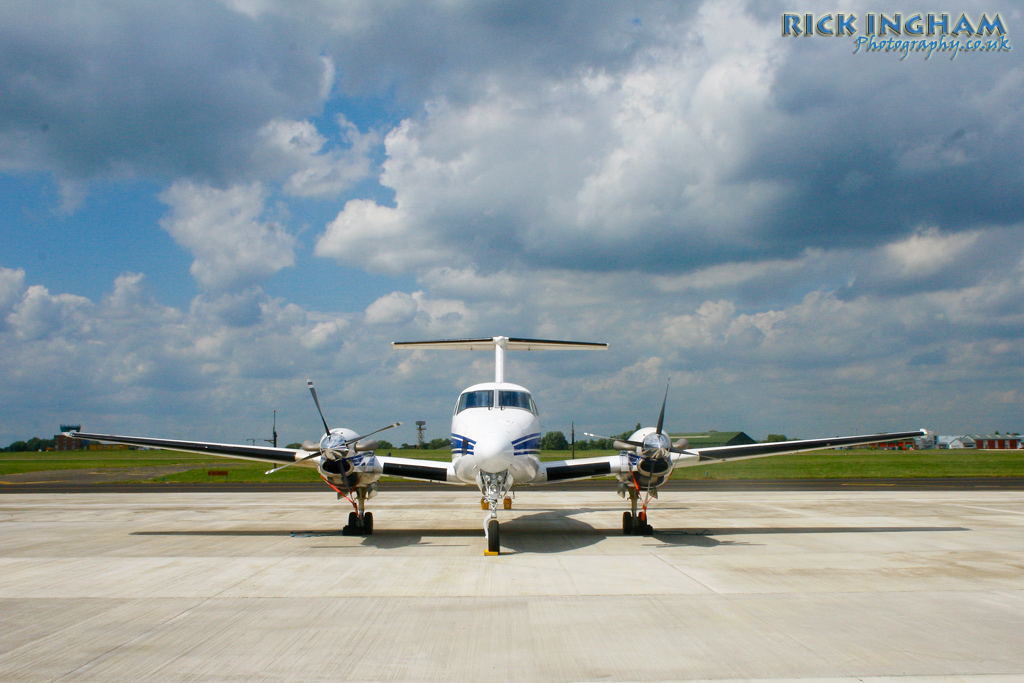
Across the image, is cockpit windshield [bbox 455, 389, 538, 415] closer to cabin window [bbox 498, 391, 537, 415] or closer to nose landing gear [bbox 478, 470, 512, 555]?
cabin window [bbox 498, 391, 537, 415]

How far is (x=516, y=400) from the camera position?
1317cm

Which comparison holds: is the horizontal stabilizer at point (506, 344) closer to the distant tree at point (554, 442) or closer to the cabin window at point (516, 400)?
the cabin window at point (516, 400)

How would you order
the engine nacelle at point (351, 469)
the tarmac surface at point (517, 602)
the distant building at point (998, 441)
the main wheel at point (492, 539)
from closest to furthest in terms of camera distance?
1. the tarmac surface at point (517, 602)
2. the main wheel at point (492, 539)
3. the engine nacelle at point (351, 469)
4. the distant building at point (998, 441)

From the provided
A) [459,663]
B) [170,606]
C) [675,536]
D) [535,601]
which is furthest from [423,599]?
[675,536]

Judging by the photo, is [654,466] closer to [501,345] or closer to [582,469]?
[582,469]

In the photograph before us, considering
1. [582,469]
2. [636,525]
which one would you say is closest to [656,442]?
[582,469]

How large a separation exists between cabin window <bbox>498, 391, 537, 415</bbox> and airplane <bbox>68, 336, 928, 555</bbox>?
0.02 metres

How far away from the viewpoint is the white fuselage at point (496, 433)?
1144cm

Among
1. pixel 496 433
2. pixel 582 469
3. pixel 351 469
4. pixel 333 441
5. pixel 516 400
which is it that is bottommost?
pixel 582 469

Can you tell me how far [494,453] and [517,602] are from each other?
347 cm

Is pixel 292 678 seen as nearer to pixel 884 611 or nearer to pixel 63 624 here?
pixel 63 624

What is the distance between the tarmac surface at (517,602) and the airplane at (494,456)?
1207 mm

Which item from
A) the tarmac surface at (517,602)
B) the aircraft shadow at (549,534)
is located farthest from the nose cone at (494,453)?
the aircraft shadow at (549,534)

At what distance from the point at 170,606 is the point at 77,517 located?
1375 cm
